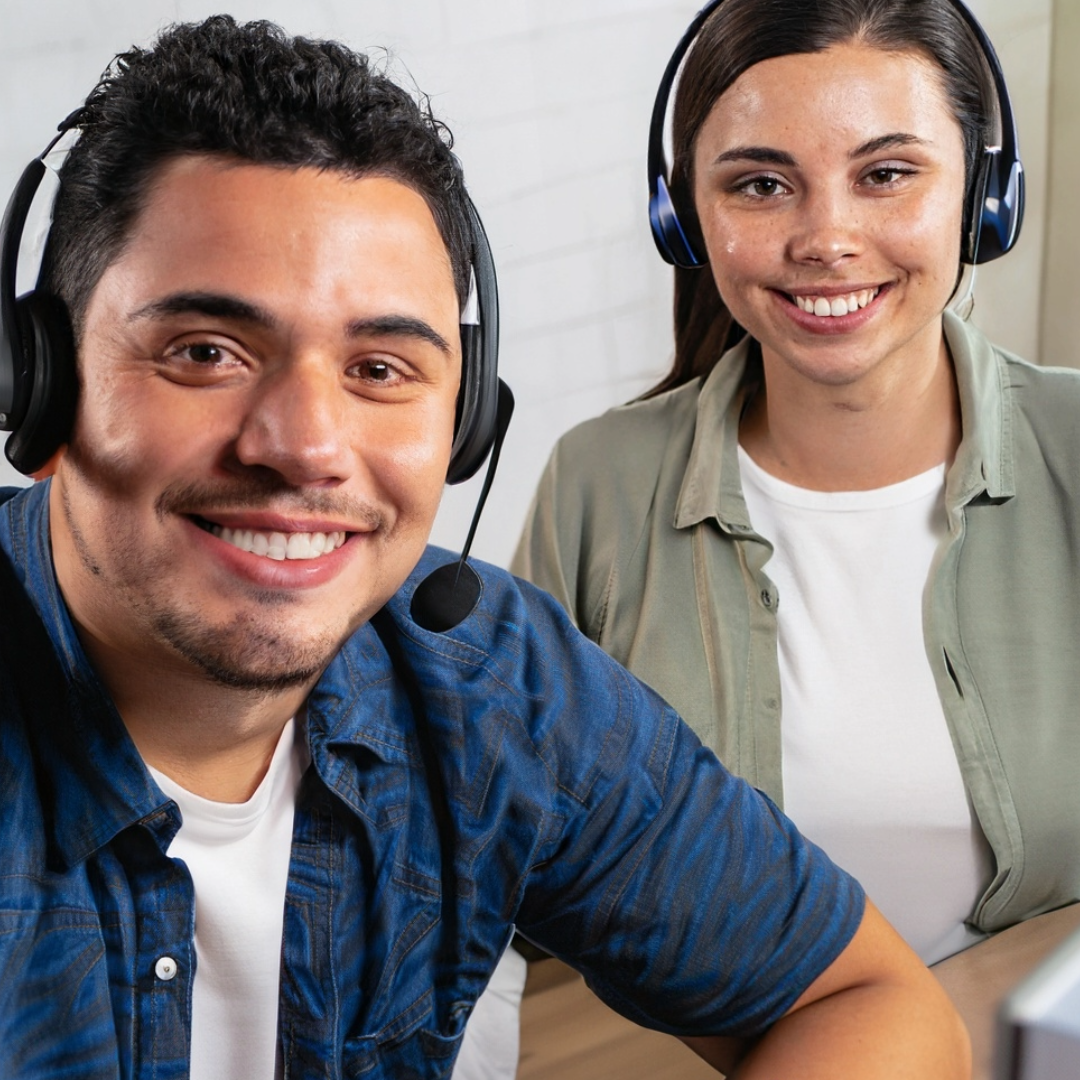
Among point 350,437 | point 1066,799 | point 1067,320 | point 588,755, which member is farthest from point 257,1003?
point 1067,320

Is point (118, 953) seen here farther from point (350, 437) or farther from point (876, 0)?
point (876, 0)

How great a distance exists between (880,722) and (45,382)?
94 cm

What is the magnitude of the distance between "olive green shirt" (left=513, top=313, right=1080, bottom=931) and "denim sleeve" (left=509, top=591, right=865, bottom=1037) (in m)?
0.44

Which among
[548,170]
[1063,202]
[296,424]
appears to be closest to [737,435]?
[548,170]

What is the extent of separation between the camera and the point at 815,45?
1.45 metres

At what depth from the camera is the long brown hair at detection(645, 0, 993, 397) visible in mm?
1447

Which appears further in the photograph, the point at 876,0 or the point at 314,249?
the point at 876,0

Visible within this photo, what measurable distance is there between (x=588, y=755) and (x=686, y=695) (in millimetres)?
493

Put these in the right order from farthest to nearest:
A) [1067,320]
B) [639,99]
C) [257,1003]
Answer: [1067,320] → [639,99] → [257,1003]

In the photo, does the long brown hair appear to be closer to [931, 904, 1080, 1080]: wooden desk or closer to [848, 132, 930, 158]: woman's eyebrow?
[848, 132, 930, 158]: woman's eyebrow

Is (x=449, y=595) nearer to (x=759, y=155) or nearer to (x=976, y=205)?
(x=759, y=155)

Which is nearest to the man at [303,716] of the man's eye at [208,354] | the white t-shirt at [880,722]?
the man's eye at [208,354]

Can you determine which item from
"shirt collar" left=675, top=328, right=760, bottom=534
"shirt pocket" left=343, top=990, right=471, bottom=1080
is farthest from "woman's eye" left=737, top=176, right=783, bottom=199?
"shirt pocket" left=343, top=990, right=471, bottom=1080

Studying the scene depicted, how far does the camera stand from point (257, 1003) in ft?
3.19
